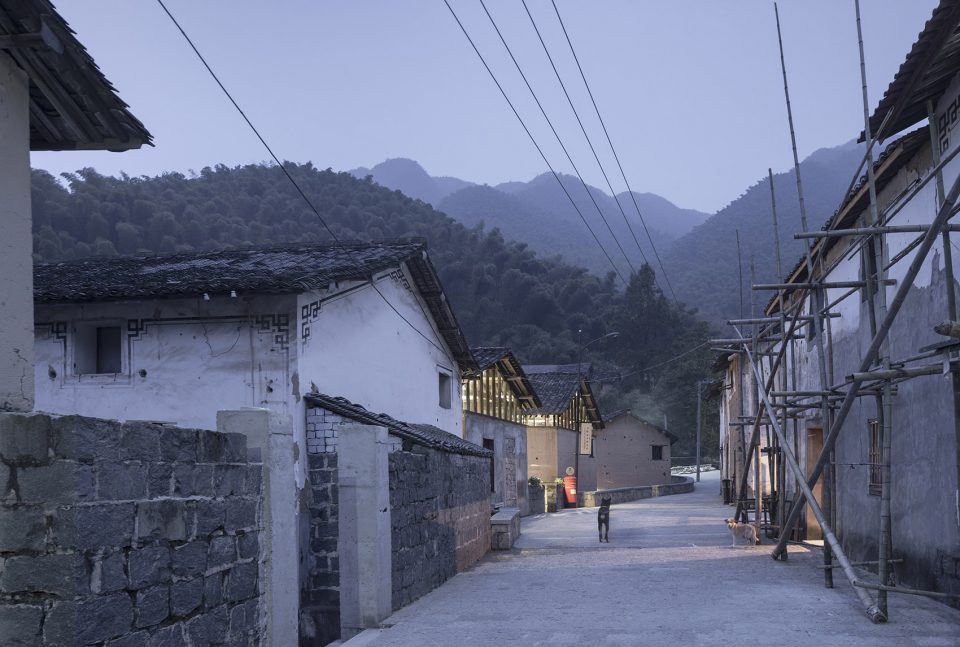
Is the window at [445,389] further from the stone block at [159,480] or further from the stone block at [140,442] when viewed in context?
the stone block at [140,442]

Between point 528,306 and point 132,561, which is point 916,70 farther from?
point 528,306

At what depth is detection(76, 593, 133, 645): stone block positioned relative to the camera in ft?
16.6

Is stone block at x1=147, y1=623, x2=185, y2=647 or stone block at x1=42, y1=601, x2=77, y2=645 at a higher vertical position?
stone block at x1=42, y1=601, x2=77, y2=645

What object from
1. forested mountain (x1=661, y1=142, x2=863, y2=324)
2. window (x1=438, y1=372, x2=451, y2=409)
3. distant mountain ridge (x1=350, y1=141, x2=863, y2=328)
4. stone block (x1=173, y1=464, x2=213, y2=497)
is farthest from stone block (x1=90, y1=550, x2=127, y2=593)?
forested mountain (x1=661, y1=142, x2=863, y2=324)

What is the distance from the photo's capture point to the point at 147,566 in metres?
5.82

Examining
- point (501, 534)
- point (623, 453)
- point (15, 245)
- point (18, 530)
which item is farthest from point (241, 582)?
point (623, 453)

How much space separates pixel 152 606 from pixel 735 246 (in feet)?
373

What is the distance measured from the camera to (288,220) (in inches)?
2921

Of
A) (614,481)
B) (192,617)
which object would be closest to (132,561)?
(192,617)

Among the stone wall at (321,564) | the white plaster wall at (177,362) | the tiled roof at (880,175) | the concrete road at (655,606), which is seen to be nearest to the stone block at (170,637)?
the concrete road at (655,606)

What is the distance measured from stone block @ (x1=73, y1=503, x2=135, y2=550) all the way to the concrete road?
169 inches

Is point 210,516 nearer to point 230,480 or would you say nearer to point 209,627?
point 230,480

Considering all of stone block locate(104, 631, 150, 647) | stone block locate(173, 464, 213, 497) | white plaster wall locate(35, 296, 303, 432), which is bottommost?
stone block locate(104, 631, 150, 647)

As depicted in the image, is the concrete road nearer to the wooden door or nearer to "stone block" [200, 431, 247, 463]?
the wooden door
